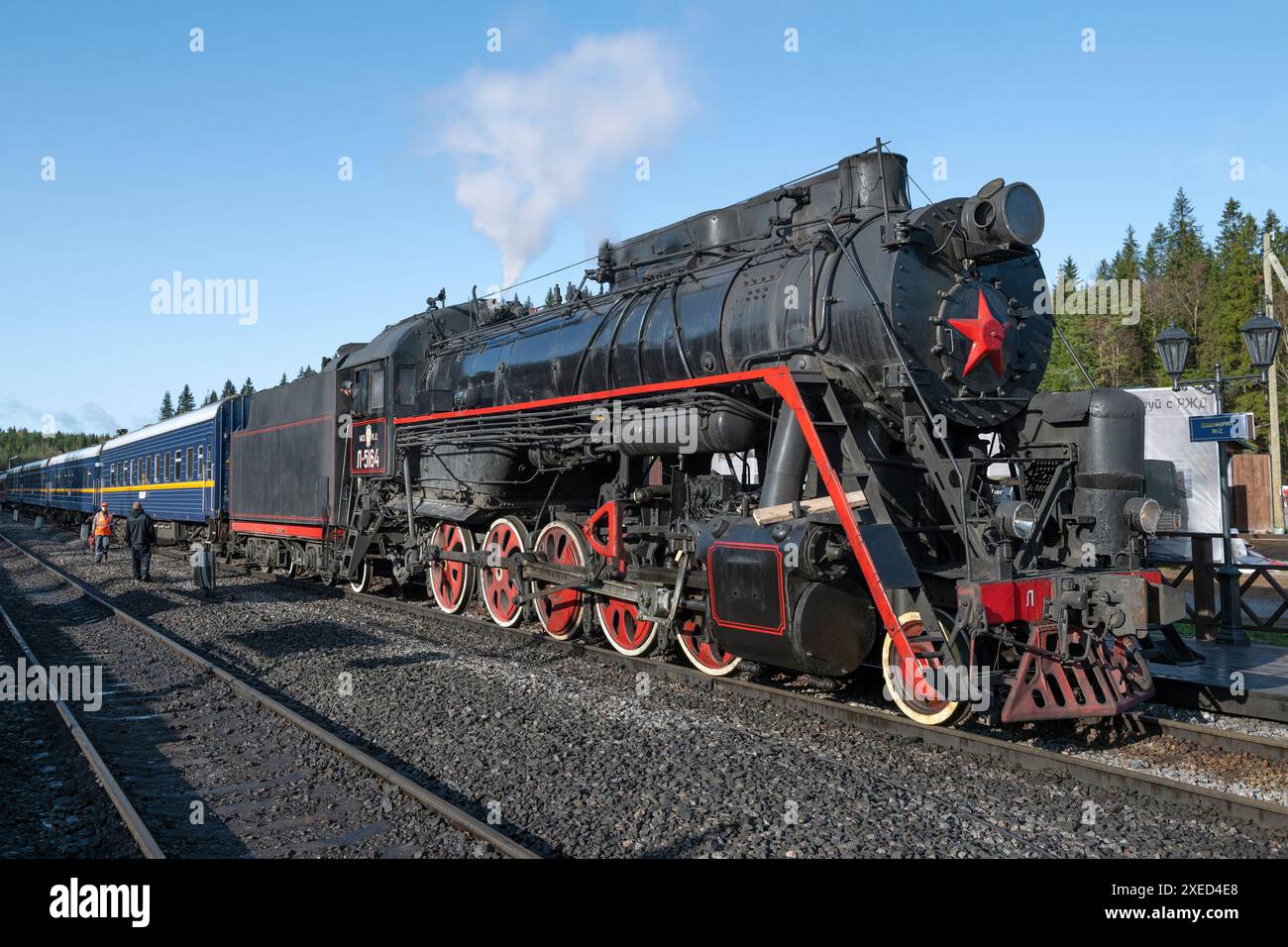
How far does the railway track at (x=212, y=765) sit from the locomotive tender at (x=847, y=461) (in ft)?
9.16

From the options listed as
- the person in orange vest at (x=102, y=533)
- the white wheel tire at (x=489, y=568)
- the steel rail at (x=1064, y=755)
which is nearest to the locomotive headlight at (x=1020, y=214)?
the steel rail at (x=1064, y=755)

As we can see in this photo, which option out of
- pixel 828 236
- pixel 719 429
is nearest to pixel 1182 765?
pixel 719 429

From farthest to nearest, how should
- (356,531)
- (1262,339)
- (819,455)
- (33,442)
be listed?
(33,442) < (356,531) < (1262,339) < (819,455)

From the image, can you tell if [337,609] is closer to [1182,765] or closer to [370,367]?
[370,367]

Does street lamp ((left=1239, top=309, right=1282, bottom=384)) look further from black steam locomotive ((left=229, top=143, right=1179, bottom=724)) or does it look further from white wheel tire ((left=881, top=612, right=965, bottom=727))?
white wheel tire ((left=881, top=612, right=965, bottom=727))

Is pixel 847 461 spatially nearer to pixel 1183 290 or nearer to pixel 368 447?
pixel 368 447

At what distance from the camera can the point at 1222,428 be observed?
933cm

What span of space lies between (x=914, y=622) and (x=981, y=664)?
0.61 metres

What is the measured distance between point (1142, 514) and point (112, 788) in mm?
6824

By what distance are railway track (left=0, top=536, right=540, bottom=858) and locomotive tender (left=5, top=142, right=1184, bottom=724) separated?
9.16ft

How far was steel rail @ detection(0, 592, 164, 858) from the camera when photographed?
432cm

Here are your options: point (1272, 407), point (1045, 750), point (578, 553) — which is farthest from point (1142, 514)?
point (1272, 407)
